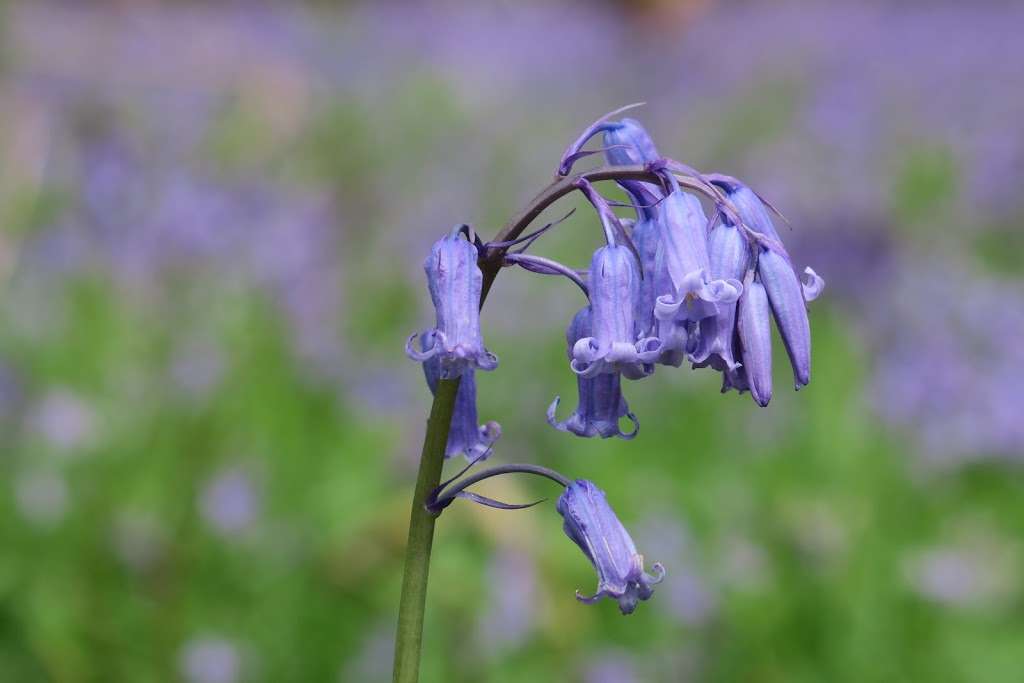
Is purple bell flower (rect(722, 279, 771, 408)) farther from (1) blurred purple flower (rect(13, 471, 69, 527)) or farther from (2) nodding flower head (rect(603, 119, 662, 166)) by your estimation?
(1) blurred purple flower (rect(13, 471, 69, 527))

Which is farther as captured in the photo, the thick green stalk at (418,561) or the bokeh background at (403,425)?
the bokeh background at (403,425)

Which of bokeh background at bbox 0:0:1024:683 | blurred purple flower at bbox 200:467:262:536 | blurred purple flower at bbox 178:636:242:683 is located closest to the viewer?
blurred purple flower at bbox 178:636:242:683

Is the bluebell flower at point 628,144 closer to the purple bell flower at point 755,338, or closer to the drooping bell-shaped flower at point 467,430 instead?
the purple bell flower at point 755,338

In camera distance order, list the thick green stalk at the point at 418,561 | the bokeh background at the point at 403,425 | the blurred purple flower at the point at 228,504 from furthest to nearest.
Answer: the blurred purple flower at the point at 228,504 → the bokeh background at the point at 403,425 → the thick green stalk at the point at 418,561

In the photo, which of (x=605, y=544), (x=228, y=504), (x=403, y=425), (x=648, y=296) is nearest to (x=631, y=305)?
(x=648, y=296)

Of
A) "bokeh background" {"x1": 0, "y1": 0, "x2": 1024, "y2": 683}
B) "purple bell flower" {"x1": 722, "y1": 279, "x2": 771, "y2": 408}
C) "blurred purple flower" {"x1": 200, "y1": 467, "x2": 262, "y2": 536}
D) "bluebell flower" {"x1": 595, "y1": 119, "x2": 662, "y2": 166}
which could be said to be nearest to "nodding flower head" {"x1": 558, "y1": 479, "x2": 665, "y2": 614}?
"purple bell flower" {"x1": 722, "y1": 279, "x2": 771, "y2": 408}

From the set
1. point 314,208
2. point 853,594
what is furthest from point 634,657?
point 314,208

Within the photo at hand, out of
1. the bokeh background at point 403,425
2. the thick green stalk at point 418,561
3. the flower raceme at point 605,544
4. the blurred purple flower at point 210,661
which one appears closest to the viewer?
the thick green stalk at point 418,561

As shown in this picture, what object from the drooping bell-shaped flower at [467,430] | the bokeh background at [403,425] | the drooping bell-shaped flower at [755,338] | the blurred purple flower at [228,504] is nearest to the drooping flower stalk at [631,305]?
the drooping bell-shaped flower at [755,338]

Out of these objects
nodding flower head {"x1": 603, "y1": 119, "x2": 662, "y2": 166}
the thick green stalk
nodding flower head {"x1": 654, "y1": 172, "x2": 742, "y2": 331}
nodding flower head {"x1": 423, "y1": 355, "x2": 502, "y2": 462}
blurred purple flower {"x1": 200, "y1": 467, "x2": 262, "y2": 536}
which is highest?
blurred purple flower {"x1": 200, "y1": 467, "x2": 262, "y2": 536}
